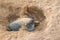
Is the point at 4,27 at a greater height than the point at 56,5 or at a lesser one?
lesser

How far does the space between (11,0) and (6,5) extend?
7 cm

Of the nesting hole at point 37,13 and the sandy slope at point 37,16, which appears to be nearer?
the sandy slope at point 37,16

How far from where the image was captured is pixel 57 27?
51.3 inches

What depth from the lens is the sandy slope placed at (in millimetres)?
1255

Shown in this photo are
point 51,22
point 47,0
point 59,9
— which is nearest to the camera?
point 51,22

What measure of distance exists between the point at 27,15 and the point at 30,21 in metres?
0.15

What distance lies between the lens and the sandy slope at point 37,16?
1.25m

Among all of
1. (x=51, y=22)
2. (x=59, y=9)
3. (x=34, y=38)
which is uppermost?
(x=59, y=9)

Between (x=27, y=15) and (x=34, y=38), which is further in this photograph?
(x=27, y=15)

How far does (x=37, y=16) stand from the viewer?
5.16 ft

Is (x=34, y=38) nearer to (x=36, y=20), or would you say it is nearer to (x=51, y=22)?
(x=51, y=22)

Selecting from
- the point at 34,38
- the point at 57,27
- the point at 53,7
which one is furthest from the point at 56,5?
the point at 34,38

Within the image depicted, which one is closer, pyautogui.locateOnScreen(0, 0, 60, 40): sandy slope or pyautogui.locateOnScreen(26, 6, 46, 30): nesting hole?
pyautogui.locateOnScreen(0, 0, 60, 40): sandy slope

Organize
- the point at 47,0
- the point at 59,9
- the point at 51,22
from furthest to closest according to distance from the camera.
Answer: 1. the point at 47,0
2. the point at 59,9
3. the point at 51,22
